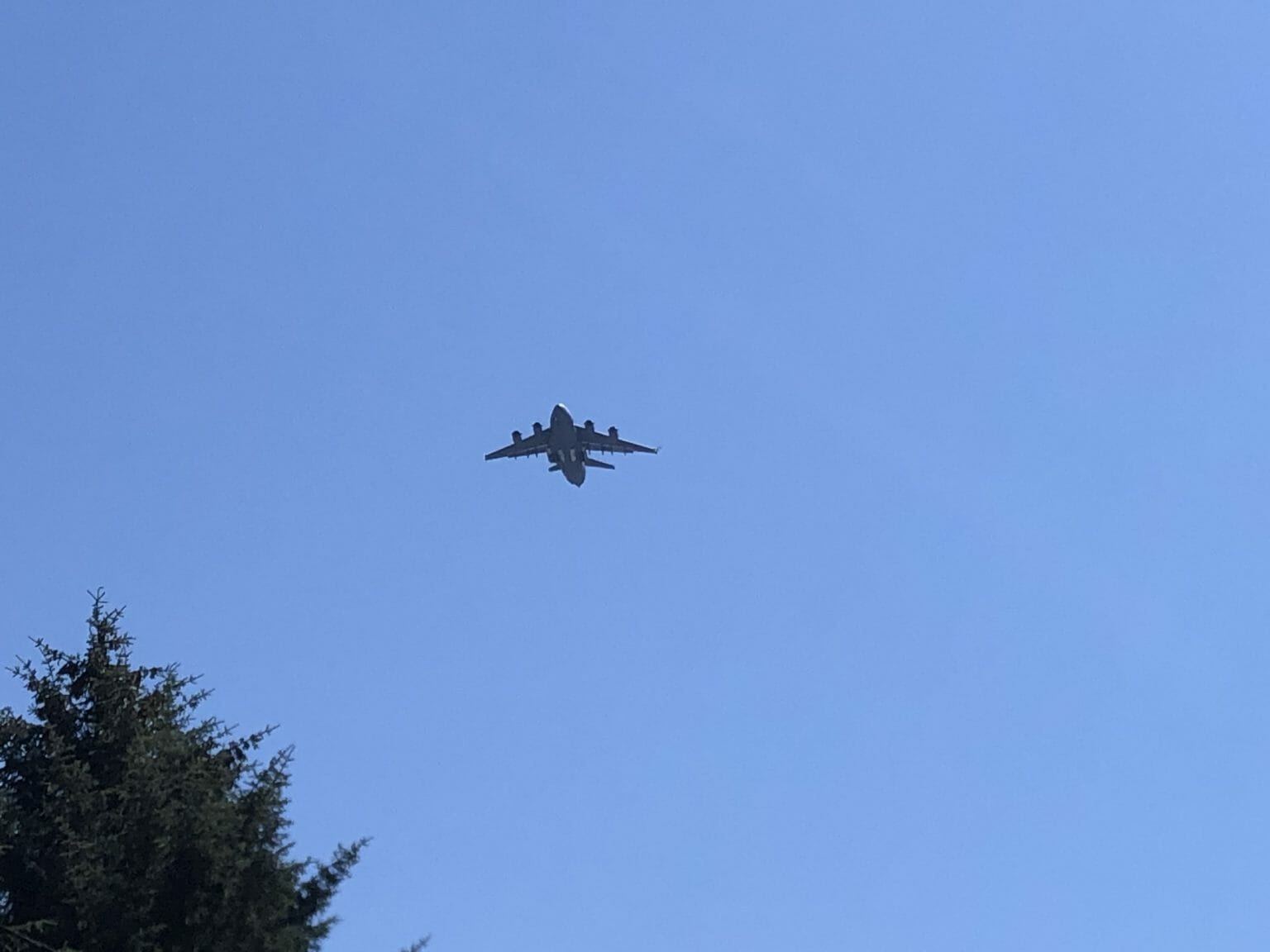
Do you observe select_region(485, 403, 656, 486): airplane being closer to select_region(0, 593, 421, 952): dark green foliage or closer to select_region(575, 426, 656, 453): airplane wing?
select_region(575, 426, 656, 453): airplane wing

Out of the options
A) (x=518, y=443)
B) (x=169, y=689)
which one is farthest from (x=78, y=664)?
(x=518, y=443)

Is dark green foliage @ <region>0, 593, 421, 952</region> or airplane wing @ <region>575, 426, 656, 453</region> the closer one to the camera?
dark green foliage @ <region>0, 593, 421, 952</region>

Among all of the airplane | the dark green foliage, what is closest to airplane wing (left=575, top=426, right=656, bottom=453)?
the airplane

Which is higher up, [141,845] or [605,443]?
[605,443]

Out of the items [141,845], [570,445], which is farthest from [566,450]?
[141,845]

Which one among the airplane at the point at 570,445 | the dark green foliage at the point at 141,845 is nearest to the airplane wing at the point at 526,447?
the airplane at the point at 570,445

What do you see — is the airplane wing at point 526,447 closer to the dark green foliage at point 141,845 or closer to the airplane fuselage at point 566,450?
the airplane fuselage at point 566,450

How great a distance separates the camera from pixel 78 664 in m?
33.9

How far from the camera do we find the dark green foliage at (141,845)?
30.5 m

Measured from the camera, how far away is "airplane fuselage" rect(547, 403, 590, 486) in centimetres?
8188

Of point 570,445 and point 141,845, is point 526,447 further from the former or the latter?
point 141,845

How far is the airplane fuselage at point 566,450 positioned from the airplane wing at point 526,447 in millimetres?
439

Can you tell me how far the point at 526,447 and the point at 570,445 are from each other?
3.13 meters

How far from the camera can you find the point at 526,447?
277ft
